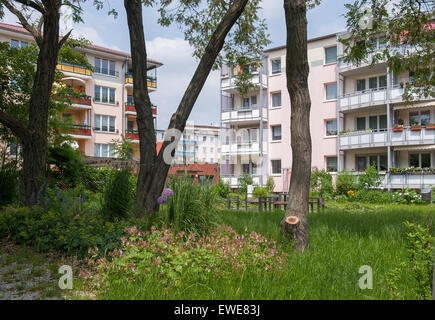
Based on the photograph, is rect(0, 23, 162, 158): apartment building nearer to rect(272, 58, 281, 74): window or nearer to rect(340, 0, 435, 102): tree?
rect(272, 58, 281, 74): window

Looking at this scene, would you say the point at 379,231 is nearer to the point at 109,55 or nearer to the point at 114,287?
the point at 114,287

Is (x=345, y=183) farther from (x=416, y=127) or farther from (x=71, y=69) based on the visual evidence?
(x=71, y=69)

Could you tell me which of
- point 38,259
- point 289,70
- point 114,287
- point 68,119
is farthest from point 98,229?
point 68,119

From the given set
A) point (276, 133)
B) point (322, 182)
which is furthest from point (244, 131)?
point (322, 182)

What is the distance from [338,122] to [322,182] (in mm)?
5212

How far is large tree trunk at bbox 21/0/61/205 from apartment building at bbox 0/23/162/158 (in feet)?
87.8

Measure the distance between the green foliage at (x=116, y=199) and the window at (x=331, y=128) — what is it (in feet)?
79.0

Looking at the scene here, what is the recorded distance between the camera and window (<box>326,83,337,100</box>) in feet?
94.5

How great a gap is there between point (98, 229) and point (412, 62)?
8432 millimetres

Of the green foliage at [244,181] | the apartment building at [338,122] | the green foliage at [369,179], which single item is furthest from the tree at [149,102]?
the green foliage at [244,181]

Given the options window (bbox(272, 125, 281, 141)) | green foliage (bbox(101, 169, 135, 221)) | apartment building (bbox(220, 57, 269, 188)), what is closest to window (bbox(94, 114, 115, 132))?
apartment building (bbox(220, 57, 269, 188))

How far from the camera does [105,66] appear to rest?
38344mm

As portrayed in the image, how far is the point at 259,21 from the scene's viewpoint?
10453mm

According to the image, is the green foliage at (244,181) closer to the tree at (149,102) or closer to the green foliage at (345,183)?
the green foliage at (345,183)
